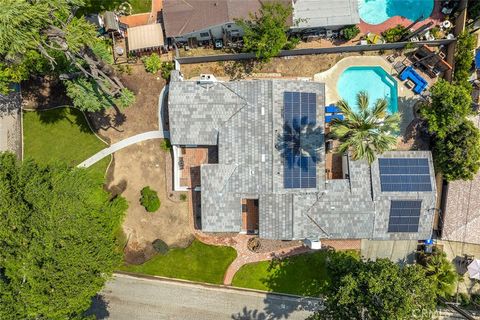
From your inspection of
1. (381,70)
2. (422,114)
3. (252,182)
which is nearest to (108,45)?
(252,182)

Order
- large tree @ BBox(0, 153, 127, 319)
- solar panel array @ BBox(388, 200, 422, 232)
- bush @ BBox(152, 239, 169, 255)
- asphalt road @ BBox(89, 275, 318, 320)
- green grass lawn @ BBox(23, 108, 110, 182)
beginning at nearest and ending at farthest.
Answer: large tree @ BBox(0, 153, 127, 319), solar panel array @ BBox(388, 200, 422, 232), bush @ BBox(152, 239, 169, 255), asphalt road @ BBox(89, 275, 318, 320), green grass lawn @ BBox(23, 108, 110, 182)

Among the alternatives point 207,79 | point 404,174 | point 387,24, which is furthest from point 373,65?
point 207,79

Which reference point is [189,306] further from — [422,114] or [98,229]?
[422,114]

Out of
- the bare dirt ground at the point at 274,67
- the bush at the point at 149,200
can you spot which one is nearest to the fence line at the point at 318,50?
the bare dirt ground at the point at 274,67

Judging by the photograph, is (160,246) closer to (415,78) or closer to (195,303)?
(195,303)

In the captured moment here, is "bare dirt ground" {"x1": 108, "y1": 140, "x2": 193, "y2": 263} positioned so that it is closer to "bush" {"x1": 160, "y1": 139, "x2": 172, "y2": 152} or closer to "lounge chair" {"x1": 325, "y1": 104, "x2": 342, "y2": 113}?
"bush" {"x1": 160, "y1": 139, "x2": 172, "y2": 152}

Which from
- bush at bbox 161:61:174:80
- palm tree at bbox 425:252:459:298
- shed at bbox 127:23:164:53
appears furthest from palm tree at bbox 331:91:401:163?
shed at bbox 127:23:164:53
